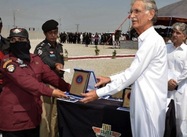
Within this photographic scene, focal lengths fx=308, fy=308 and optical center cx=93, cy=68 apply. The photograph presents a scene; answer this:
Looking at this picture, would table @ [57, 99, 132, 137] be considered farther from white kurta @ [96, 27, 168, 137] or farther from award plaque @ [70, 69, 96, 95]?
white kurta @ [96, 27, 168, 137]

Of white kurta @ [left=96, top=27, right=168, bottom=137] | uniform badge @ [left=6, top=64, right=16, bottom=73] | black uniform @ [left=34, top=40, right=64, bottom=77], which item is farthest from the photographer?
black uniform @ [left=34, top=40, right=64, bottom=77]

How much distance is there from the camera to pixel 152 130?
245cm

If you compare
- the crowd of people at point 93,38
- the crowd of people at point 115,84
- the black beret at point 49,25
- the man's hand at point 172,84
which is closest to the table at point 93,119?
the crowd of people at point 115,84

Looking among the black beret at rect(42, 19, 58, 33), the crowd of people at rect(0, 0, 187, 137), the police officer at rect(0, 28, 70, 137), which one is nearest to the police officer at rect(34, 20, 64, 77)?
the black beret at rect(42, 19, 58, 33)

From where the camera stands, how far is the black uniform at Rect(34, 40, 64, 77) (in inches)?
166

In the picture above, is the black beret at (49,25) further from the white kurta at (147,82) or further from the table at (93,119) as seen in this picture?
the white kurta at (147,82)

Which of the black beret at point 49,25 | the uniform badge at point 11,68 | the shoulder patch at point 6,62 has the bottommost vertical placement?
the uniform badge at point 11,68

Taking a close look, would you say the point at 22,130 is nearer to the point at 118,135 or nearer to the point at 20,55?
the point at 20,55

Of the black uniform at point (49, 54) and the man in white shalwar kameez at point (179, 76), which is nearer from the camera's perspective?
the man in white shalwar kameez at point (179, 76)

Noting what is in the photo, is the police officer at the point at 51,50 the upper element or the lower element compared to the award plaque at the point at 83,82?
upper

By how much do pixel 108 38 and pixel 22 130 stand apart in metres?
39.7

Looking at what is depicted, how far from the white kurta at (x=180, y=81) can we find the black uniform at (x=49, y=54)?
1554 millimetres

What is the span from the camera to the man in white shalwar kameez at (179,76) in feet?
12.8

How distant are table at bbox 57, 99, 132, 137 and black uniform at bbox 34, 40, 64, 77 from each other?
831 mm
